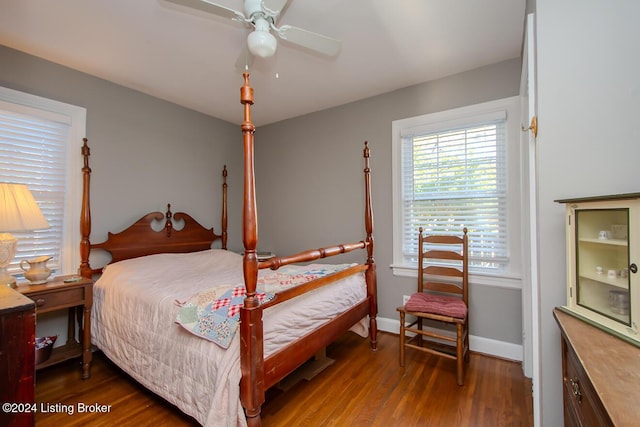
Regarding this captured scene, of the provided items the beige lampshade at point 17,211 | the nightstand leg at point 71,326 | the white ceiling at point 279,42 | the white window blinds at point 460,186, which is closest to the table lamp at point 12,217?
the beige lampshade at point 17,211

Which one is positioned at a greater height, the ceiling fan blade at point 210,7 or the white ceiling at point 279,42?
the white ceiling at point 279,42

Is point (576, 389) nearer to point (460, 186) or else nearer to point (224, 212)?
point (460, 186)

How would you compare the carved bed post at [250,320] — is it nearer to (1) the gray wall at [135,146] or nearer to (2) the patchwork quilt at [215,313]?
(2) the patchwork quilt at [215,313]

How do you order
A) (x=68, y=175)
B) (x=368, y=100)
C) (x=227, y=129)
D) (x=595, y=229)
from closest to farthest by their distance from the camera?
(x=595, y=229) → (x=68, y=175) → (x=368, y=100) → (x=227, y=129)

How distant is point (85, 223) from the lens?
7.93 feet

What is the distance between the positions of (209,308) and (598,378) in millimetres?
1560

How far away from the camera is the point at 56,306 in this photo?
6.60ft

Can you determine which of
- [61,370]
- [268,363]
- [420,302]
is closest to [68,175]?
[61,370]

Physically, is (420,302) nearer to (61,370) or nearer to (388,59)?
(388,59)

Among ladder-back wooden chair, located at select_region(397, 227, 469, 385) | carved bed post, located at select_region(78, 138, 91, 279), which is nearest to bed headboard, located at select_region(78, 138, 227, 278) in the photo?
carved bed post, located at select_region(78, 138, 91, 279)

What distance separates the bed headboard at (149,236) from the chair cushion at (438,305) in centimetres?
240

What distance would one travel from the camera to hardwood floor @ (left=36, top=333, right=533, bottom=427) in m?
1.68

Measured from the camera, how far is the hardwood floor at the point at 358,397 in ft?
5.53

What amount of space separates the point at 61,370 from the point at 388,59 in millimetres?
3625
